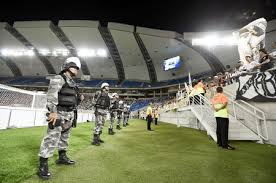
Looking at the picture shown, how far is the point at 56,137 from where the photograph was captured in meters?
2.84

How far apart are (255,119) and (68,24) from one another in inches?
1271

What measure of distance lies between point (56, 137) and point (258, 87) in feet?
21.8

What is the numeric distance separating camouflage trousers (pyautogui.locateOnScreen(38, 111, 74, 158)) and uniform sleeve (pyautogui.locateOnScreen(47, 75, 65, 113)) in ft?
0.87

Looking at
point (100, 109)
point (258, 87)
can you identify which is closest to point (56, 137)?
point (100, 109)

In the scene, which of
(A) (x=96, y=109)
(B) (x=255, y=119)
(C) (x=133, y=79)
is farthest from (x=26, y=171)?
(C) (x=133, y=79)

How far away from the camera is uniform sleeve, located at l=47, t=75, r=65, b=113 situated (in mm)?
2744

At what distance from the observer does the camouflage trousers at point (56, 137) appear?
2.69 m

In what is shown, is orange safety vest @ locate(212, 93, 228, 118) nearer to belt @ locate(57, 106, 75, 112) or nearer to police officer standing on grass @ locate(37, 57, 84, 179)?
police officer standing on grass @ locate(37, 57, 84, 179)

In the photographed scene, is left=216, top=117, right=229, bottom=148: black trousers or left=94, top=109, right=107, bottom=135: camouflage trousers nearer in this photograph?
left=216, top=117, right=229, bottom=148: black trousers

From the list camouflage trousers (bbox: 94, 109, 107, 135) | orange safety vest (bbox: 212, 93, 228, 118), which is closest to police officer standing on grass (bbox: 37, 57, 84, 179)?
camouflage trousers (bbox: 94, 109, 107, 135)

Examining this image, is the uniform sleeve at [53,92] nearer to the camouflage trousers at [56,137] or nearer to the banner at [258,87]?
the camouflage trousers at [56,137]

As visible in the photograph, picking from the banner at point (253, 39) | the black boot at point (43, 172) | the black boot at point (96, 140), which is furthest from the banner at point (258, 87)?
the black boot at point (43, 172)

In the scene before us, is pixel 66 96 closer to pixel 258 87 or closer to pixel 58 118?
pixel 58 118

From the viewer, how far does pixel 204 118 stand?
797 centimetres
